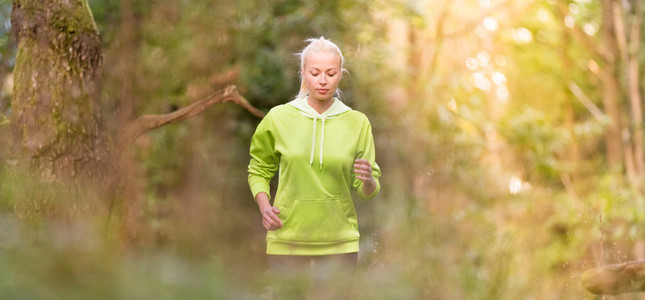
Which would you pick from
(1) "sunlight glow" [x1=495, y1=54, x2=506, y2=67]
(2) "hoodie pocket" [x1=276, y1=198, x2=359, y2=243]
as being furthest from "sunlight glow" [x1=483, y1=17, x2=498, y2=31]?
(2) "hoodie pocket" [x1=276, y1=198, x2=359, y2=243]

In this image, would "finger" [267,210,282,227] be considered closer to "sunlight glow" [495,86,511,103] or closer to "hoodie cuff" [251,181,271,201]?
"hoodie cuff" [251,181,271,201]

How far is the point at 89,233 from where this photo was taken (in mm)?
1029

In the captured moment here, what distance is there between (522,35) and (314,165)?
1673cm

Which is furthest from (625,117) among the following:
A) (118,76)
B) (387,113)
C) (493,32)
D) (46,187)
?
(46,187)

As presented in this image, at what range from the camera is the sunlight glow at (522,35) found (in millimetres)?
18344

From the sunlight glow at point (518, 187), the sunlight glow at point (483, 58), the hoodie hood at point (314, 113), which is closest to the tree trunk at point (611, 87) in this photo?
the sunlight glow at point (518, 187)

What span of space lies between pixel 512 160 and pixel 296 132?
1311cm

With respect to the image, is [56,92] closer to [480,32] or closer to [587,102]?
[587,102]

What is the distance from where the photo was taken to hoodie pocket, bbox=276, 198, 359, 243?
2814mm

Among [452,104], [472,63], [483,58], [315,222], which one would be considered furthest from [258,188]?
[483,58]

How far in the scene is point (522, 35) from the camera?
1866 cm

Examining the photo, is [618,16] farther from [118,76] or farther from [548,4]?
[118,76]

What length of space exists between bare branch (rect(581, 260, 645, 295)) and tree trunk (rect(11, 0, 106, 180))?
197 centimetres

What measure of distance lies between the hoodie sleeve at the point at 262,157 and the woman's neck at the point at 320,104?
16 centimetres
